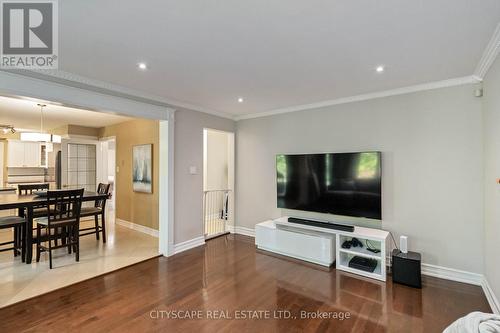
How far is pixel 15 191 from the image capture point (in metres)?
5.46

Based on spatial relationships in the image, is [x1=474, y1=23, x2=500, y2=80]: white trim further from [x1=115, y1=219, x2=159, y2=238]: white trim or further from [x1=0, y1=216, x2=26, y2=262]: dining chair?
[x1=0, y1=216, x2=26, y2=262]: dining chair

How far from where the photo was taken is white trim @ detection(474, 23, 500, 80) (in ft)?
6.61

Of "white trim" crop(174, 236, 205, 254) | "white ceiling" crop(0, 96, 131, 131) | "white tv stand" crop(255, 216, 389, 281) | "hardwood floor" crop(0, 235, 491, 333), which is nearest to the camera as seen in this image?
"hardwood floor" crop(0, 235, 491, 333)

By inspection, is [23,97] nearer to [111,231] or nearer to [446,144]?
[111,231]

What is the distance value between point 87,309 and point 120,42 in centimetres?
262

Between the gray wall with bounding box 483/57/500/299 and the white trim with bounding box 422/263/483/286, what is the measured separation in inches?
9.2

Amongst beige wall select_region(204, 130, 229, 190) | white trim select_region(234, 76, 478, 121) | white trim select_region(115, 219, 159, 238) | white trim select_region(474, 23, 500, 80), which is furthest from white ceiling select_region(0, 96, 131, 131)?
white trim select_region(474, 23, 500, 80)

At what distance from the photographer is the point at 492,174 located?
2.44m

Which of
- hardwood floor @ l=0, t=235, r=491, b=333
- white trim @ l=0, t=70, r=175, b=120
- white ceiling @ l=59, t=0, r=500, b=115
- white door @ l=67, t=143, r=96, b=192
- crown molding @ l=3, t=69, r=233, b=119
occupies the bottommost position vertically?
hardwood floor @ l=0, t=235, r=491, b=333

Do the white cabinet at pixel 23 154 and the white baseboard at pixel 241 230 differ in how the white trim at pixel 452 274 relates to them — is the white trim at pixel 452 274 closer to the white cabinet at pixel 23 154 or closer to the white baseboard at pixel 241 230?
the white baseboard at pixel 241 230

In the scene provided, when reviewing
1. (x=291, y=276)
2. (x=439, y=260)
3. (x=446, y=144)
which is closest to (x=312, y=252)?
(x=291, y=276)

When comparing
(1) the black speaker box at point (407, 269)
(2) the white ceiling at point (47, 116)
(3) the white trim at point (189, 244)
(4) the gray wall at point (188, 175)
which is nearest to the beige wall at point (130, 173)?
(2) the white ceiling at point (47, 116)

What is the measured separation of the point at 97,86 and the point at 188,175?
1920mm

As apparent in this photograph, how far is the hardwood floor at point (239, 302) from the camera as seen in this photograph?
85.0 inches
